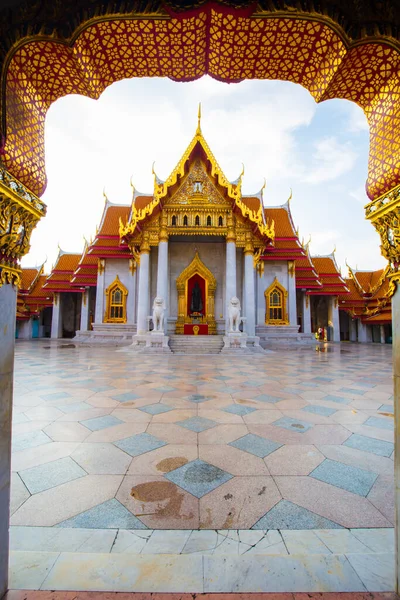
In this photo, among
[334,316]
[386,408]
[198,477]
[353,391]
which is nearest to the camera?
[198,477]

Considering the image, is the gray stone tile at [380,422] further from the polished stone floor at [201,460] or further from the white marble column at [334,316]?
the white marble column at [334,316]

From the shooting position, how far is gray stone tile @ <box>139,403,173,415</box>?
3.49 meters

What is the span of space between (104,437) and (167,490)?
1104 mm

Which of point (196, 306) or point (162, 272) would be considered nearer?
point (162, 272)

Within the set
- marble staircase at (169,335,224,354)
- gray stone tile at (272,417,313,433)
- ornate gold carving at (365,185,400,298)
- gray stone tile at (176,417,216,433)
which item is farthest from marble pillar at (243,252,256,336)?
ornate gold carving at (365,185,400,298)

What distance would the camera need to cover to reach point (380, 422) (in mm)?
3227

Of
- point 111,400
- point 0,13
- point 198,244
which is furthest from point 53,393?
point 198,244

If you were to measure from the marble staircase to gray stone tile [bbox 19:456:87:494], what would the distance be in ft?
31.9

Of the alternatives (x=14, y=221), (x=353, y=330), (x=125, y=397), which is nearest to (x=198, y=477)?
(x=14, y=221)

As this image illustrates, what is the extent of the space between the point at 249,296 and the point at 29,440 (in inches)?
487

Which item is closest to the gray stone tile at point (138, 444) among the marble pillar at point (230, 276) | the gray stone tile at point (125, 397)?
the gray stone tile at point (125, 397)

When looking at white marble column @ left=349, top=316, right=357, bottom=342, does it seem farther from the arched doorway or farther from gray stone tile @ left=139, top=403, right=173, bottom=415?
the arched doorway

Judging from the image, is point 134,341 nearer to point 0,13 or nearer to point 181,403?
point 181,403

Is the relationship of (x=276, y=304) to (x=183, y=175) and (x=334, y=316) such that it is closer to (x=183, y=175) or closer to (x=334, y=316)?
(x=183, y=175)
